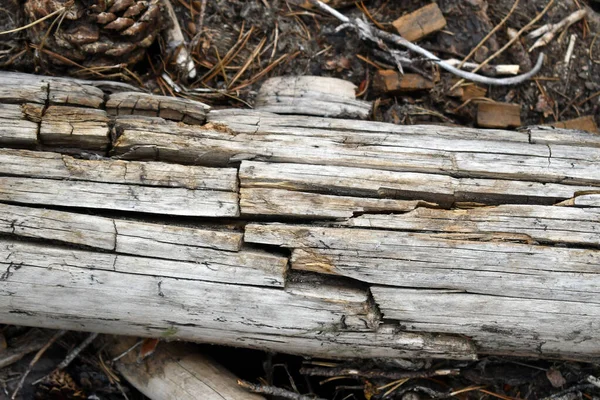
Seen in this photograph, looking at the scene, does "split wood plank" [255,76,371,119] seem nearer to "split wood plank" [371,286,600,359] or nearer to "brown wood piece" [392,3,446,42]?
"brown wood piece" [392,3,446,42]

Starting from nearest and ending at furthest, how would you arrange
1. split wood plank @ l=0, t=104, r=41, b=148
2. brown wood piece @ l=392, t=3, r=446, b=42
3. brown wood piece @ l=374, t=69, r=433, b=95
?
split wood plank @ l=0, t=104, r=41, b=148 → brown wood piece @ l=374, t=69, r=433, b=95 → brown wood piece @ l=392, t=3, r=446, b=42

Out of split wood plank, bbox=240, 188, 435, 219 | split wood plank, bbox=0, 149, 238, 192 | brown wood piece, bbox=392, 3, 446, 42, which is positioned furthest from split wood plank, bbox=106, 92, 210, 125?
brown wood piece, bbox=392, 3, 446, 42

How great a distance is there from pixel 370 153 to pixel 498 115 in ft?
3.61

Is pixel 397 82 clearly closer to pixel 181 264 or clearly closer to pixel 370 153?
pixel 370 153

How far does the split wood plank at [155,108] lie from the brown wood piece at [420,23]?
1.41 meters

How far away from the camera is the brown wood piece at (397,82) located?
3420 mm

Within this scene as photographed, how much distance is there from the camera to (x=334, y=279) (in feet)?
8.79

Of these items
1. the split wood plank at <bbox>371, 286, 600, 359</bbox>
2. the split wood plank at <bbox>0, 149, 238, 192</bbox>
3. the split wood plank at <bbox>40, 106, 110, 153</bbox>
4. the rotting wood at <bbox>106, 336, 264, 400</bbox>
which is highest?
the split wood plank at <bbox>40, 106, 110, 153</bbox>

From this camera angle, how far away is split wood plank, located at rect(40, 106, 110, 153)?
2705mm

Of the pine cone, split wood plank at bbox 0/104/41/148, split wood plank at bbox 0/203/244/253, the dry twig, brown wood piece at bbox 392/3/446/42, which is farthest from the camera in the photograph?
the dry twig

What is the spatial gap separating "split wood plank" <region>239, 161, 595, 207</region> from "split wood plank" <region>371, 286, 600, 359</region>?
1.44 feet

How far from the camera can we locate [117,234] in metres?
2.59

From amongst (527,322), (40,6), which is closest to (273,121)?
(40,6)

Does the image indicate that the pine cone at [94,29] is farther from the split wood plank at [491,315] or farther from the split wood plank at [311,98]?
the split wood plank at [491,315]
